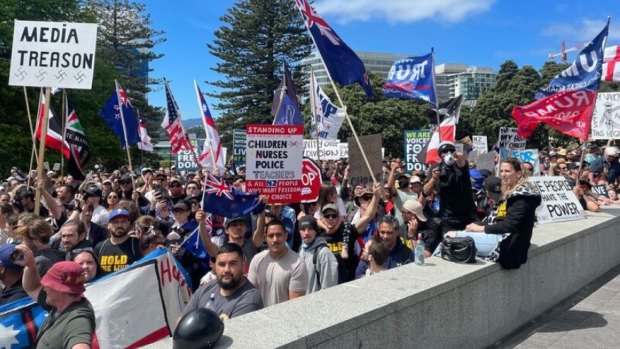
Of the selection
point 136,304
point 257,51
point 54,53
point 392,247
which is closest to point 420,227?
point 392,247

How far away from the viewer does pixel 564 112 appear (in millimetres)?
8789

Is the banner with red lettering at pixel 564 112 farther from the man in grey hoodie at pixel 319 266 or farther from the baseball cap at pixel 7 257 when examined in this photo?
the baseball cap at pixel 7 257

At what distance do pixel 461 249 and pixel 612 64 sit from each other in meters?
8.33

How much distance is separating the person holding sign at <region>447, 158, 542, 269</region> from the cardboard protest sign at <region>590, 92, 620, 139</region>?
25.9 ft

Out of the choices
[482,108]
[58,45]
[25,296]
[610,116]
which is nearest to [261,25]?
[482,108]

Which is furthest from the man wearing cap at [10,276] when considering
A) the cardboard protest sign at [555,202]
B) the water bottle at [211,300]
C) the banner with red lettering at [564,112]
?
the banner with red lettering at [564,112]

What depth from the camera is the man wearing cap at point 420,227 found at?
6.37 m

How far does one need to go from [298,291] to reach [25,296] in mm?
2062

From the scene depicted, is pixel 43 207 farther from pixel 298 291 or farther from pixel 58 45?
pixel 298 291

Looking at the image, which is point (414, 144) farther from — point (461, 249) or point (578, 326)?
point (461, 249)

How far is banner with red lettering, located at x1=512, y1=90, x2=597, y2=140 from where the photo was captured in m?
8.59

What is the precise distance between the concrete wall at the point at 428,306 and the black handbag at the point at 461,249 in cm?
12

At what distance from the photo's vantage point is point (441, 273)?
184 inches

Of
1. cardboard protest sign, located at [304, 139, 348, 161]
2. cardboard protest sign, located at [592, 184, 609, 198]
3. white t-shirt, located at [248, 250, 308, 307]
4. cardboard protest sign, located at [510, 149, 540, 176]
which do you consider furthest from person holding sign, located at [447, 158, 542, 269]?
cardboard protest sign, located at [304, 139, 348, 161]
